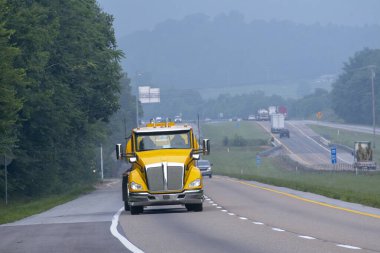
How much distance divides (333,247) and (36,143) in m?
46.4

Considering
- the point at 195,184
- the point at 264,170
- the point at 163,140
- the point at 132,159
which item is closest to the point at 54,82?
the point at 163,140

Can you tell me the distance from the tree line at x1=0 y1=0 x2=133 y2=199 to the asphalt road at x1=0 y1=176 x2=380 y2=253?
60.9 ft

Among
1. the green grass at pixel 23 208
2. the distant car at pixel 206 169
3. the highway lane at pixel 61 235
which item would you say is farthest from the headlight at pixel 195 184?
the distant car at pixel 206 169

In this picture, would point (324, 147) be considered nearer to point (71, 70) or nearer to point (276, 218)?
point (71, 70)

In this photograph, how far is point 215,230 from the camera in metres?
25.5

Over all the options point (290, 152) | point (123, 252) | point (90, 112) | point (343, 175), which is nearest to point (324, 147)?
point (290, 152)

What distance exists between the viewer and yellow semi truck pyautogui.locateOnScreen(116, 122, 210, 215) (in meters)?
33.2

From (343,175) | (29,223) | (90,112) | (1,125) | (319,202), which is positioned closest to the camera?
(29,223)

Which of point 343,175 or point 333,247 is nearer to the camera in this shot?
point 333,247

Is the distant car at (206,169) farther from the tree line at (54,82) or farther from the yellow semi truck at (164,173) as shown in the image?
the yellow semi truck at (164,173)

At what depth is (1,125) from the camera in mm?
46969

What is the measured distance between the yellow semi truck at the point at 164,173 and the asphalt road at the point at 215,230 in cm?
47

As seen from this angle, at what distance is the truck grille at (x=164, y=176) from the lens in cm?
3309

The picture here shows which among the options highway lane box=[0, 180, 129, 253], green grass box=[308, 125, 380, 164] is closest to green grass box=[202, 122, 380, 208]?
green grass box=[308, 125, 380, 164]
